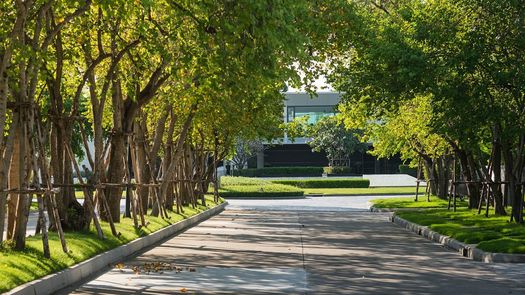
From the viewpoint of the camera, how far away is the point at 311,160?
380ft

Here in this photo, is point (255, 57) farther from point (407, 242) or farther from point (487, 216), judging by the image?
point (487, 216)

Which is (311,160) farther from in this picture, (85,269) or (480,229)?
(85,269)

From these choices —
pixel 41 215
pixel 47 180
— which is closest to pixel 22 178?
pixel 41 215

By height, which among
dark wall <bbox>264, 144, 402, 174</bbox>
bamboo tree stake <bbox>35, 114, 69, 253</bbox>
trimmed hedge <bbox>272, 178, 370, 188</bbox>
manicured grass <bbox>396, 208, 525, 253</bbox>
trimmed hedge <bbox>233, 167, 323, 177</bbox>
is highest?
dark wall <bbox>264, 144, 402, 174</bbox>

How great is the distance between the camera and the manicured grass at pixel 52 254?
13.7 m

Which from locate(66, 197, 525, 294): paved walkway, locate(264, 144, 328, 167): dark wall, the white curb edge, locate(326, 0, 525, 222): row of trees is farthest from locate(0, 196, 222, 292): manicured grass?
locate(264, 144, 328, 167): dark wall

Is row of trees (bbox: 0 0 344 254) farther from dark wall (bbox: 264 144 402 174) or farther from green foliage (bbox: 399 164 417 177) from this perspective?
dark wall (bbox: 264 144 402 174)

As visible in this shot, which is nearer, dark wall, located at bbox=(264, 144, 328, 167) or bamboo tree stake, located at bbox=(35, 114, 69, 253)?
bamboo tree stake, located at bbox=(35, 114, 69, 253)

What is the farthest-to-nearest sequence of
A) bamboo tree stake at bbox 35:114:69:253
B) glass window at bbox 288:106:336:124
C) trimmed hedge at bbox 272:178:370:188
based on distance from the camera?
glass window at bbox 288:106:336:124 < trimmed hedge at bbox 272:178:370:188 < bamboo tree stake at bbox 35:114:69:253

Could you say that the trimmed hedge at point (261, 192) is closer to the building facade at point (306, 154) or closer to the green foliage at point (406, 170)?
the green foliage at point (406, 170)

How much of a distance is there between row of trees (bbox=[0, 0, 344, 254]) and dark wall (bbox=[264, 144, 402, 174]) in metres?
77.1

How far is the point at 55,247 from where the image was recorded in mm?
17969

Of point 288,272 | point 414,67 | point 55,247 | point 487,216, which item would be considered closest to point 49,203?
point 55,247

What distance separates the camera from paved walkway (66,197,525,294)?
1456 centimetres
